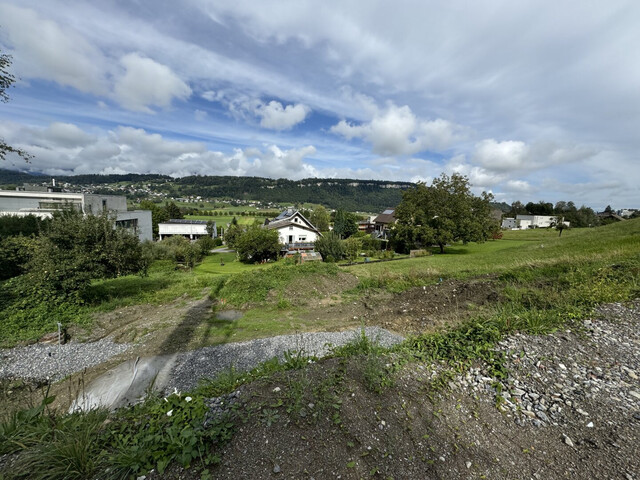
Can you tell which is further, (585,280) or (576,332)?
(585,280)

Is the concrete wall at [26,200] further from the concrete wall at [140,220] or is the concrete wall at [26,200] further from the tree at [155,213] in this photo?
the tree at [155,213]

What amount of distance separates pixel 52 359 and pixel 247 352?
21.1ft

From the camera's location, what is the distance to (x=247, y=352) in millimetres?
8328

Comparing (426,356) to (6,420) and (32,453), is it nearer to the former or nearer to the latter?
(32,453)

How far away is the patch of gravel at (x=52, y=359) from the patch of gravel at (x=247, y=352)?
2888 mm

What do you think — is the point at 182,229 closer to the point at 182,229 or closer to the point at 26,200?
the point at 182,229

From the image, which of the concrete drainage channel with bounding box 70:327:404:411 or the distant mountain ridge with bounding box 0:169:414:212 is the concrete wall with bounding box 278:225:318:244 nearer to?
the concrete drainage channel with bounding box 70:327:404:411

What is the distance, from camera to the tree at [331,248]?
3388cm

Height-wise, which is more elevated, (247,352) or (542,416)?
(542,416)

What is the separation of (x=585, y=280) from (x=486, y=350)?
252 inches

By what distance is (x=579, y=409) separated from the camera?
12.1 ft

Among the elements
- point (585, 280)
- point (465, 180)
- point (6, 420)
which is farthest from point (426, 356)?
point (465, 180)

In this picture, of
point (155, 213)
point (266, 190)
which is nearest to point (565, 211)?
point (155, 213)

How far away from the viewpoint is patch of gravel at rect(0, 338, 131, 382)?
7.63 metres
